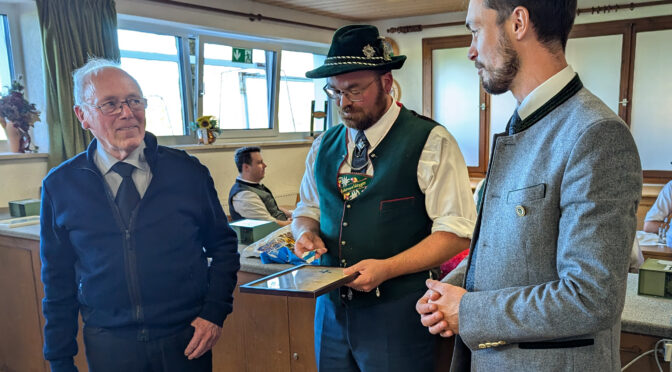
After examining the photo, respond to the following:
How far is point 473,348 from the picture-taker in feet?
2.96

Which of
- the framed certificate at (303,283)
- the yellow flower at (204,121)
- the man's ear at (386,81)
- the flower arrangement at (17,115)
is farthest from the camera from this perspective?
the yellow flower at (204,121)

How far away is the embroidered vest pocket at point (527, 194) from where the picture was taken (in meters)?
0.81

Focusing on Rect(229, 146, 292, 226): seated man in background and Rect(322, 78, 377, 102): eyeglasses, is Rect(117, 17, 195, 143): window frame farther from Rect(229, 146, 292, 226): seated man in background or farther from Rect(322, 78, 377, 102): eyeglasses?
Rect(322, 78, 377, 102): eyeglasses

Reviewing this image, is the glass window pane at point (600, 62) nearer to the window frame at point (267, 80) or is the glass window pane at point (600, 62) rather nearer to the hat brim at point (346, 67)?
the window frame at point (267, 80)

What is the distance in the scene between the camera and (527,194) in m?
0.83

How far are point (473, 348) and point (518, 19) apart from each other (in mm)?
596

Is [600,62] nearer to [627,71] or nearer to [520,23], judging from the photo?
[627,71]

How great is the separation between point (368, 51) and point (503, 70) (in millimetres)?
560

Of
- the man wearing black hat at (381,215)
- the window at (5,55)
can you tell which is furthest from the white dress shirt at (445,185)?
the window at (5,55)

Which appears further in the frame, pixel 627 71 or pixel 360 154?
pixel 627 71

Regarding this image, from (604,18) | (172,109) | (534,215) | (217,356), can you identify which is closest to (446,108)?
(604,18)

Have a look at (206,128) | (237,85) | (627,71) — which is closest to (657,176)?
(627,71)

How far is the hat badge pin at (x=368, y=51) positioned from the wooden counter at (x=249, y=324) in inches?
35.4

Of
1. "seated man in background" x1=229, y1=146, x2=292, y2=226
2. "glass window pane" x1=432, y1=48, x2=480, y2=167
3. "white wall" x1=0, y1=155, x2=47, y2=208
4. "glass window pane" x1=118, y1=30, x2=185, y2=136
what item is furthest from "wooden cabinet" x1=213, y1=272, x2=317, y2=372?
"glass window pane" x1=432, y1=48, x2=480, y2=167
